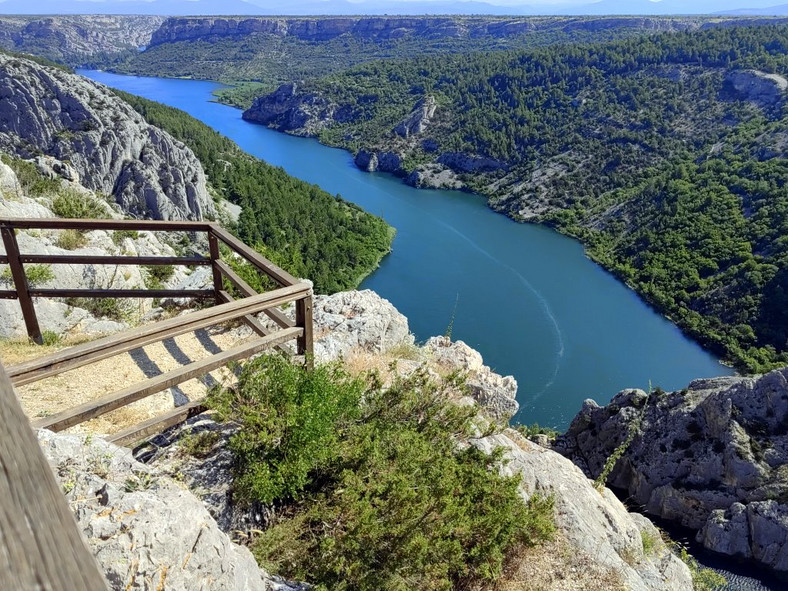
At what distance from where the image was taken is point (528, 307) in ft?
146

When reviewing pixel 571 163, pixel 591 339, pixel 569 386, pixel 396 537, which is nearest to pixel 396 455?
pixel 396 537

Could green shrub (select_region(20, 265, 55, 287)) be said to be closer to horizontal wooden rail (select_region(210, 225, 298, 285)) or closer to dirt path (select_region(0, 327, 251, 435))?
dirt path (select_region(0, 327, 251, 435))

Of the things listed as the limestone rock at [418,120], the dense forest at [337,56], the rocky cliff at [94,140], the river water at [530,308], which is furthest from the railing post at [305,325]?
the dense forest at [337,56]

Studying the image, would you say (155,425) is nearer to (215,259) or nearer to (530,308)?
(215,259)

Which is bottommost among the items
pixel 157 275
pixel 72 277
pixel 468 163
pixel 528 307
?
pixel 528 307

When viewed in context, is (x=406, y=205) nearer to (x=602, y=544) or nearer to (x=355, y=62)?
(x=602, y=544)

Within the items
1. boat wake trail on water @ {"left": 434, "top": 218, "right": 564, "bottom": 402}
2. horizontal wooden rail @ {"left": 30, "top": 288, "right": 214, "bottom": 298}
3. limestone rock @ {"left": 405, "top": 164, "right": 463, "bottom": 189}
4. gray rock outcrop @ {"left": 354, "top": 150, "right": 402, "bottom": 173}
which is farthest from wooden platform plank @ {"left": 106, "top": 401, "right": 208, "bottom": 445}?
gray rock outcrop @ {"left": 354, "top": 150, "right": 402, "bottom": 173}

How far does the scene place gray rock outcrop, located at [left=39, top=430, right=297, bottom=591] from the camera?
2547 millimetres

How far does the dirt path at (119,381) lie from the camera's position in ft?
13.8

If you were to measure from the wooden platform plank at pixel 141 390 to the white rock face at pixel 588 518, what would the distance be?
2801 mm

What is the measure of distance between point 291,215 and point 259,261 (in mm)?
52710

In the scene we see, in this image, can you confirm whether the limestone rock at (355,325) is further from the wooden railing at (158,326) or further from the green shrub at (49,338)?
the green shrub at (49,338)

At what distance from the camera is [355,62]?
178m

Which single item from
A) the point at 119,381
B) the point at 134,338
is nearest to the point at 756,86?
the point at 119,381
